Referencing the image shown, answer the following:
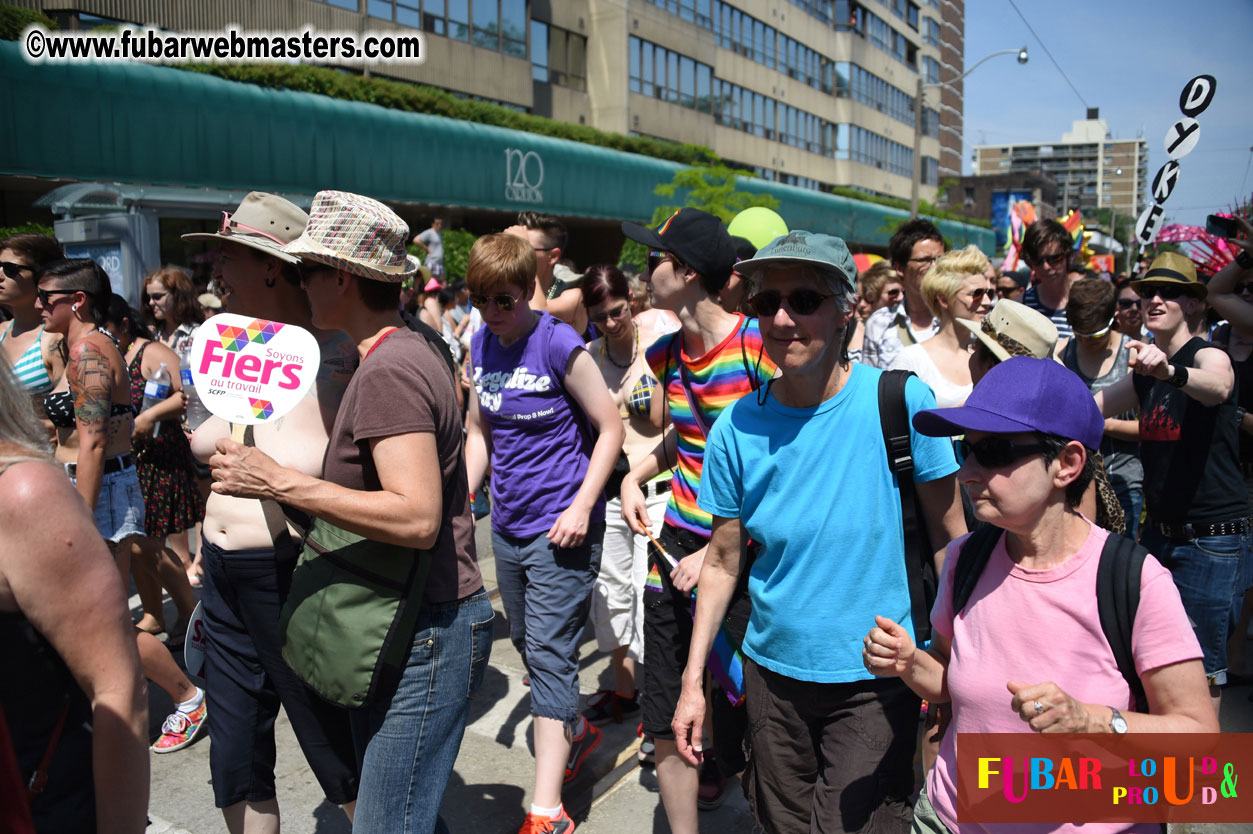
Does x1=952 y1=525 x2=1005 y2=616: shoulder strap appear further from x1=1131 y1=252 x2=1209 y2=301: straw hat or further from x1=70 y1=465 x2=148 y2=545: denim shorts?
x1=70 y1=465 x2=148 y2=545: denim shorts

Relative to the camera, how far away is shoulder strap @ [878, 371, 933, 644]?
92.7 inches

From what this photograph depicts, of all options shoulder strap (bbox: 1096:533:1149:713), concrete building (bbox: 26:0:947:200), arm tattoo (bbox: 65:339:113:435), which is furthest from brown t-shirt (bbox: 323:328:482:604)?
concrete building (bbox: 26:0:947:200)

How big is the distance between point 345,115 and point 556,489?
18993 millimetres

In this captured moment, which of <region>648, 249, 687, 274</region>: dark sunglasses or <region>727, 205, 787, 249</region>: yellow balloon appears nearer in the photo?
<region>648, 249, 687, 274</region>: dark sunglasses

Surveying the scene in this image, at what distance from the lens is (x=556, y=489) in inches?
148

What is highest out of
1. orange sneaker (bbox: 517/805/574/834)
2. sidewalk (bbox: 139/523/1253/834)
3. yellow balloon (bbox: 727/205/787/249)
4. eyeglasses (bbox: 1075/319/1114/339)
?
yellow balloon (bbox: 727/205/787/249)

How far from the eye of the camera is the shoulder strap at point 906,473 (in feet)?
7.73

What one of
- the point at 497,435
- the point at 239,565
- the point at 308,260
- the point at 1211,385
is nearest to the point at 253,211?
the point at 308,260

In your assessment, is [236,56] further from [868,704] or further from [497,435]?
[868,704]

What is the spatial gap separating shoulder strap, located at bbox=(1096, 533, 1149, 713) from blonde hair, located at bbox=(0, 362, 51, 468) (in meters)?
2.01

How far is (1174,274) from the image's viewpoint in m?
3.90

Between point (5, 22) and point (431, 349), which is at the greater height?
point (5, 22)

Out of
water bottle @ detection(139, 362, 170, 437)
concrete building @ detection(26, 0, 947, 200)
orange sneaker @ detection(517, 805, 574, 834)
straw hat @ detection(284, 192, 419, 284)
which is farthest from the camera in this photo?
concrete building @ detection(26, 0, 947, 200)

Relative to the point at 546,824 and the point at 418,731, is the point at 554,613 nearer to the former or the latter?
the point at 546,824
